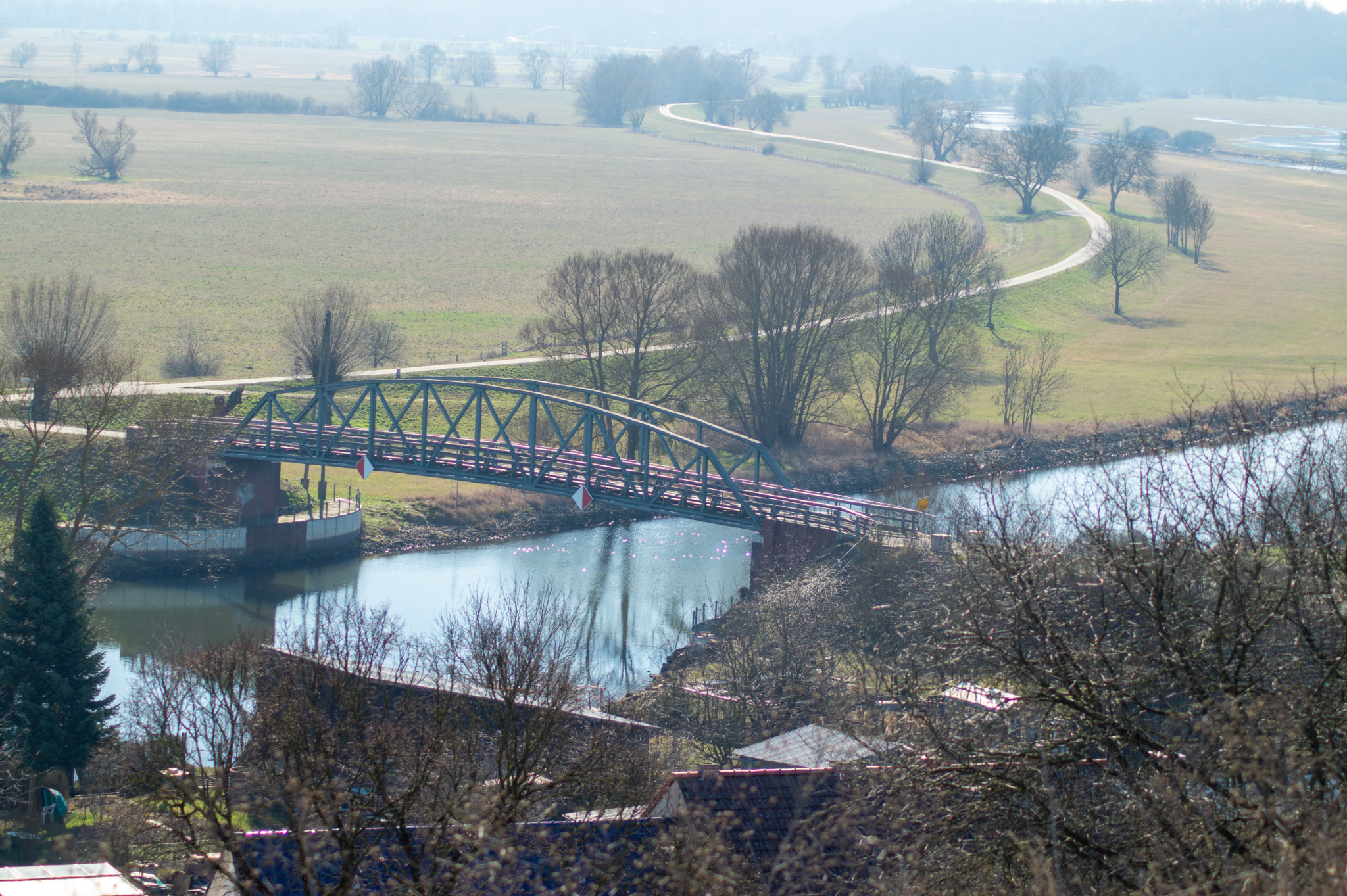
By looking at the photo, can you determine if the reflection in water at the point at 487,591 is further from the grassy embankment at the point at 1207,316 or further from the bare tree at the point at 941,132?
the bare tree at the point at 941,132

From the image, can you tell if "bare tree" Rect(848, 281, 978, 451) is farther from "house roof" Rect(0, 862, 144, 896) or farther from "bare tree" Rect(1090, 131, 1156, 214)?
"bare tree" Rect(1090, 131, 1156, 214)

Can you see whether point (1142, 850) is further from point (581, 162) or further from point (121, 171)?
point (581, 162)

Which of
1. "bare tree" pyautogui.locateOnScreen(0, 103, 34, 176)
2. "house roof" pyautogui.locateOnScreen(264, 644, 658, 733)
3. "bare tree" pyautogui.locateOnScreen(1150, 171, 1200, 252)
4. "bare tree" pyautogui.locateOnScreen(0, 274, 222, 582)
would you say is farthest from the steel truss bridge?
"bare tree" pyautogui.locateOnScreen(0, 103, 34, 176)

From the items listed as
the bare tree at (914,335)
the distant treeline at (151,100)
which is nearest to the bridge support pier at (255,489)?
the bare tree at (914,335)

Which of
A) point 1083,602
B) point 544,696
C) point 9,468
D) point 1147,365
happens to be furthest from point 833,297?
point 1083,602

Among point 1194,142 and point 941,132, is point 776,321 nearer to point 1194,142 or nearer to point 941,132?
point 941,132
